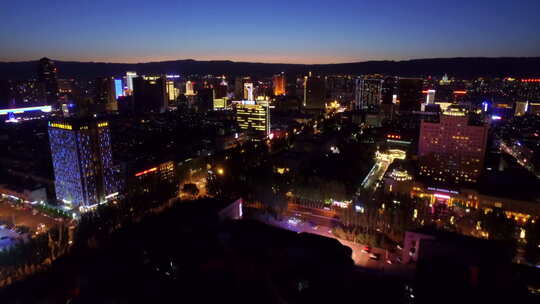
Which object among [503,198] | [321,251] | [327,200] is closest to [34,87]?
[327,200]

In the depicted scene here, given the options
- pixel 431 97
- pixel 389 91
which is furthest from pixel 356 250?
pixel 431 97

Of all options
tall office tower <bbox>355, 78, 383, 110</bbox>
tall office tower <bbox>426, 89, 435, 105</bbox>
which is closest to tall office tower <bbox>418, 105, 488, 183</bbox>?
tall office tower <bbox>426, 89, 435, 105</bbox>

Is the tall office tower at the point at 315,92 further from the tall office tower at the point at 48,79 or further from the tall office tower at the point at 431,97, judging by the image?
the tall office tower at the point at 48,79

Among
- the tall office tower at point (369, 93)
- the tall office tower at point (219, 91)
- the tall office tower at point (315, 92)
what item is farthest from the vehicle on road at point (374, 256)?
the tall office tower at point (219, 91)

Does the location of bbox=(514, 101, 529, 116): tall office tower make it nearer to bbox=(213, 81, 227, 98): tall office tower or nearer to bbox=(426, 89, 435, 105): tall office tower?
bbox=(426, 89, 435, 105): tall office tower

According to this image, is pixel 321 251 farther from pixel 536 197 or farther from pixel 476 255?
pixel 536 197
